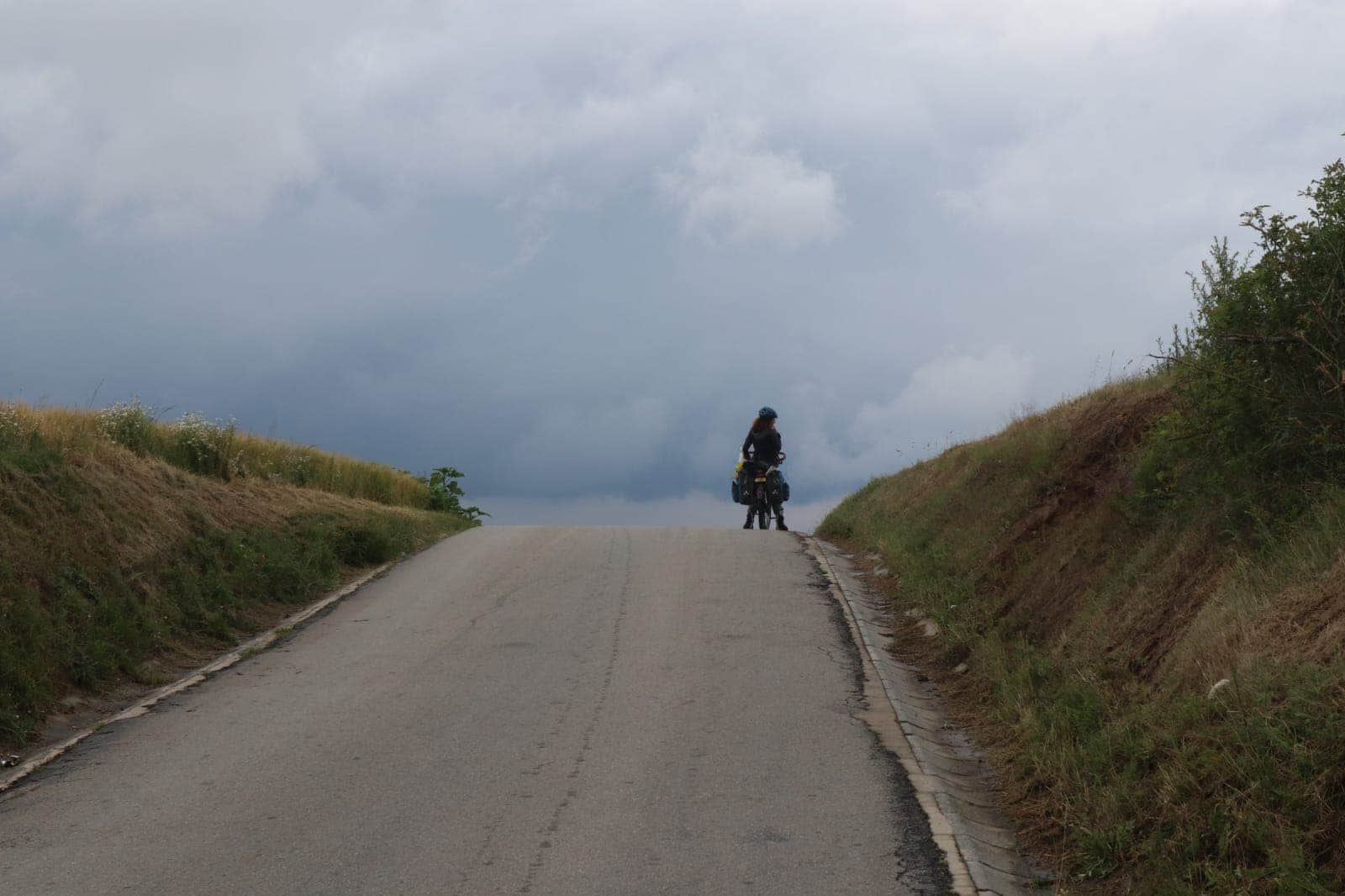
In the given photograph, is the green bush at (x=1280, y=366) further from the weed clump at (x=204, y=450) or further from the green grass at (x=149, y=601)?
the weed clump at (x=204, y=450)

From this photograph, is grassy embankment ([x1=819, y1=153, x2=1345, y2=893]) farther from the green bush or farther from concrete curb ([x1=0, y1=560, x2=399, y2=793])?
concrete curb ([x1=0, y1=560, x2=399, y2=793])

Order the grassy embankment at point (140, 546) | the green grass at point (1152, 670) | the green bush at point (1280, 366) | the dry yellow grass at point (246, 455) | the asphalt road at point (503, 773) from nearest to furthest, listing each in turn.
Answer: the green grass at point (1152, 670), the asphalt road at point (503, 773), the green bush at point (1280, 366), the grassy embankment at point (140, 546), the dry yellow grass at point (246, 455)

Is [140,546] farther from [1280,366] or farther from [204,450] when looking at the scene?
[1280,366]

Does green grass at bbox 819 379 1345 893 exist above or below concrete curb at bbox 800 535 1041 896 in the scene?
above

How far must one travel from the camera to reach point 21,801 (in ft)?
25.7

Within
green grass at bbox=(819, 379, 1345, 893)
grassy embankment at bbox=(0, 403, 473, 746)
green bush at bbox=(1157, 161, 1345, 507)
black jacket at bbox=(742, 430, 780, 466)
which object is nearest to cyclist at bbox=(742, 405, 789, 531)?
black jacket at bbox=(742, 430, 780, 466)

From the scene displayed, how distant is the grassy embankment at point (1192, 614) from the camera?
228 inches

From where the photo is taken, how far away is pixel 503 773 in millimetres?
7934

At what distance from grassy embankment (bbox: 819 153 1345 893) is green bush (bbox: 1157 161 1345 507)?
0.06ft

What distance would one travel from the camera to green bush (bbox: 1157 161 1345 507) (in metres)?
8.41

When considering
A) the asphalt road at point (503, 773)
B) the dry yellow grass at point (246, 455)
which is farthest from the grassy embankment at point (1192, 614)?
the dry yellow grass at point (246, 455)

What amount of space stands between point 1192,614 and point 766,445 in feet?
49.9

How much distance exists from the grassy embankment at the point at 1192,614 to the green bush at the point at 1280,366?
0.06ft

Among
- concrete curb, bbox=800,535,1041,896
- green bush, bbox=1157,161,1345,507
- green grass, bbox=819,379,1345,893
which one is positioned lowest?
concrete curb, bbox=800,535,1041,896
